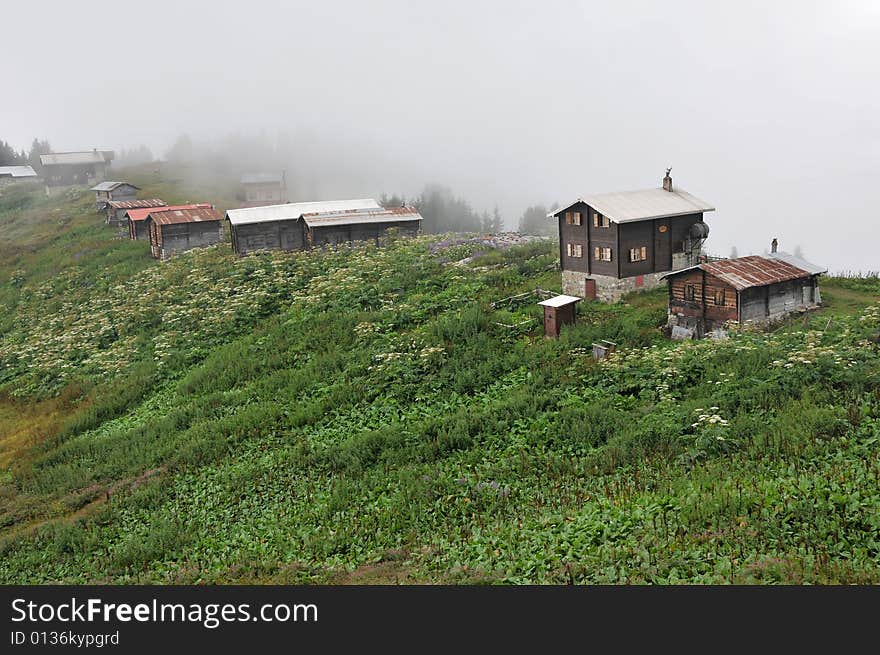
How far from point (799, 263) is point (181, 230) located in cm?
4627

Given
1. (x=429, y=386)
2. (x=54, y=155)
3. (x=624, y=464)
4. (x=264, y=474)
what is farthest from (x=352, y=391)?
(x=54, y=155)

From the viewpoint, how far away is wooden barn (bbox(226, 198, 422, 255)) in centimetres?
5831

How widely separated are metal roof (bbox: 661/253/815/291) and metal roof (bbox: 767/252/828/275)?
0.29 metres

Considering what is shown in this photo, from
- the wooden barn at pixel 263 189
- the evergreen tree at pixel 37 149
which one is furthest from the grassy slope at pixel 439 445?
the evergreen tree at pixel 37 149

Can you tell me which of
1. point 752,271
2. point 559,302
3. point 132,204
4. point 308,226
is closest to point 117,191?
point 132,204

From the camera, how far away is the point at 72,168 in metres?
114

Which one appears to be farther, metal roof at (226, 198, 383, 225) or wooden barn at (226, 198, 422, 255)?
metal roof at (226, 198, 383, 225)

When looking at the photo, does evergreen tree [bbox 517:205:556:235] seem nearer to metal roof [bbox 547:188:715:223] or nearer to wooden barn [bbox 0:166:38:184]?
metal roof [bbox 547:188:715:223]

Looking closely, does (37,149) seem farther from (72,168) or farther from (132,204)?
(132,204)

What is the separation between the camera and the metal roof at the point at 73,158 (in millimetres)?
112500

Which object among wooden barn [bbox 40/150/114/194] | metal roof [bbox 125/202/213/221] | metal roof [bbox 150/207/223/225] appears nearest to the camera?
metal roof [bbox 150/207/223/225]

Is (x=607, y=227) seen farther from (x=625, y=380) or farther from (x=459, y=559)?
(x=459, y=559)

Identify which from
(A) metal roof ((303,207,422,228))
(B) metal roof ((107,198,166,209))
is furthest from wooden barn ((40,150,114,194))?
(A) metal roof ((303,207,422,228))

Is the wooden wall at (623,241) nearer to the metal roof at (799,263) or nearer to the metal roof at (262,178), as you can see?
the metal roof at (799,263)
